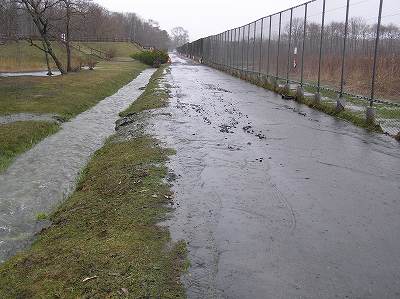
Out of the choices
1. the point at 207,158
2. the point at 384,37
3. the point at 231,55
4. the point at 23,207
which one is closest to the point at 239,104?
the point at 384,37

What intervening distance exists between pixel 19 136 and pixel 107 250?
893 centimetres

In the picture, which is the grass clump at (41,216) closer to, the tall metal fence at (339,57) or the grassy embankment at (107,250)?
the grassy embankment at (107,250)

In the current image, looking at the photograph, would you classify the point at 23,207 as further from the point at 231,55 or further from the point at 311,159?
the point at 231,55

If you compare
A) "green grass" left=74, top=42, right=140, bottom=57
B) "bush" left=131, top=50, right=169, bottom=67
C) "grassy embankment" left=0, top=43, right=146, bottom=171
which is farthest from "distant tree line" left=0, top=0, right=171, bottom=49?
"grassy embankment" left=0, top=43, right=146, bottom=171

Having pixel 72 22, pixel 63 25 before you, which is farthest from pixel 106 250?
pixel 72 22

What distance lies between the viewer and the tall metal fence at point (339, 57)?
14008 mm

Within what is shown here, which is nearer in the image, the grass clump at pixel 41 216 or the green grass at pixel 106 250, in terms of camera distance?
the green grass at pixel 106 250

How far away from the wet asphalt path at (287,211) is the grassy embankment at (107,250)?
0.30 meters

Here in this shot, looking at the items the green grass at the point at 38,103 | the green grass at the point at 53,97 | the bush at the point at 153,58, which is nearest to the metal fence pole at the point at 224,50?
the bush at the point at 153,58

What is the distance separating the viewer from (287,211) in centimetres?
682

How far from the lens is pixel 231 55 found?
4528 cm

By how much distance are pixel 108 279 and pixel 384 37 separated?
39.9 ft

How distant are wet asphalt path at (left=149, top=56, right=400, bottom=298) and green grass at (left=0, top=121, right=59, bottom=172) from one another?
346 cm

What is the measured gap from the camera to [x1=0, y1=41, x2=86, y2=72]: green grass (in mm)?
49078
